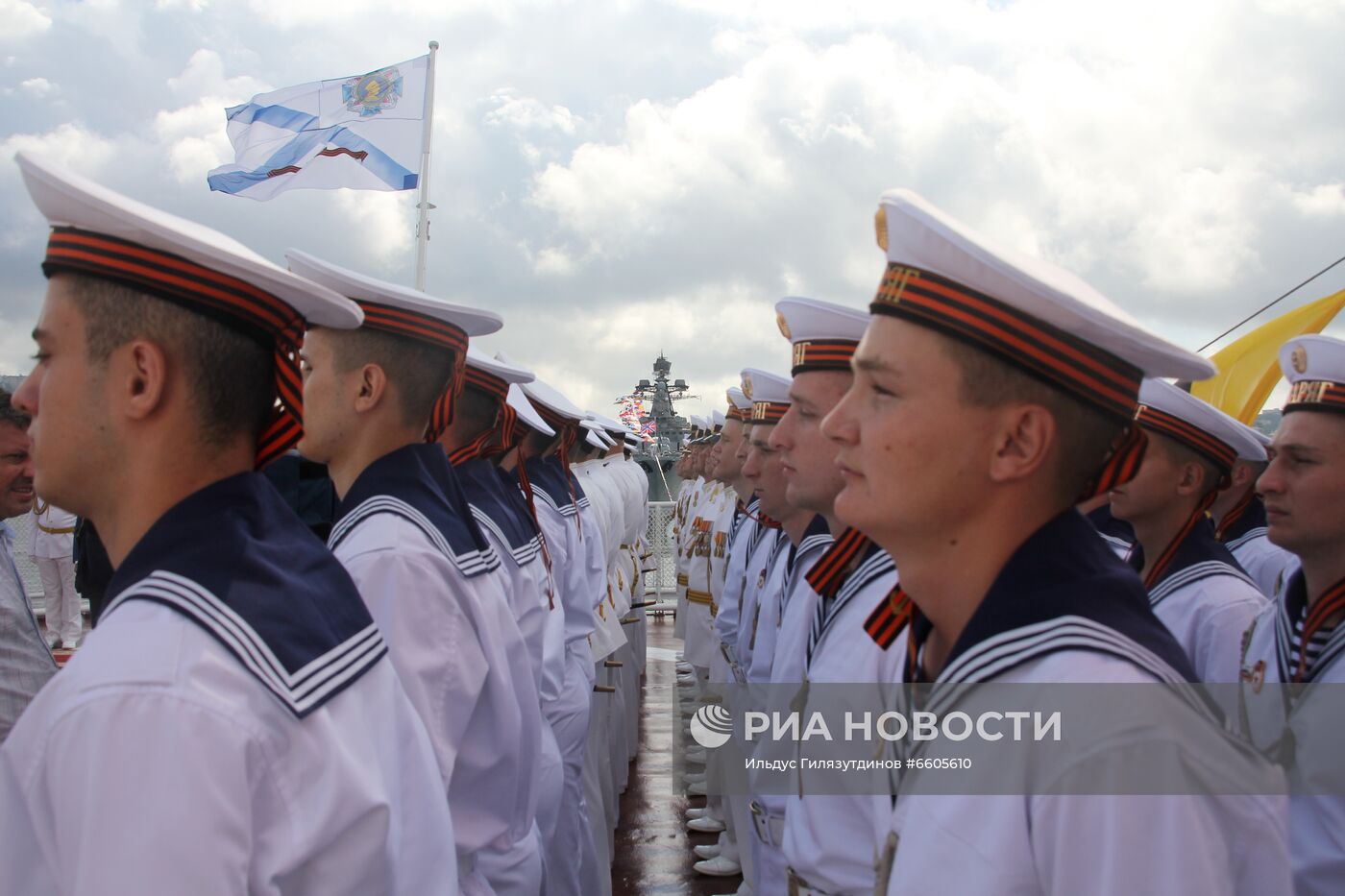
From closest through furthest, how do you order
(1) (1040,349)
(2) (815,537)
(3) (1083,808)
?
(3) (1083,808) < (1) (1040,349) < (2) (815,537)

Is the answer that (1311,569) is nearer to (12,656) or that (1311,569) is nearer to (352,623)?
(352,623)

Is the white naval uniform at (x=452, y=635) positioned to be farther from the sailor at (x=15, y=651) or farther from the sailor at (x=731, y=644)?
the sailor at (x=731, y=644)

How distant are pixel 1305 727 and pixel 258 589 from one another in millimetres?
2508

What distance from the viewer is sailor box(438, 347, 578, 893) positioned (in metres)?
3.95

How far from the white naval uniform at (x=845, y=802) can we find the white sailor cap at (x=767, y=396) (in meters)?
2.36

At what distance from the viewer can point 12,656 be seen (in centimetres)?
329

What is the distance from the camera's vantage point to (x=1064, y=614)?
1.47 meters

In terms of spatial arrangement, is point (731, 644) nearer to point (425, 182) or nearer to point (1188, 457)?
point (1188, 457)

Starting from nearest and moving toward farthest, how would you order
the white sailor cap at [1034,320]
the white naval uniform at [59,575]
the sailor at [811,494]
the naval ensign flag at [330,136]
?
1. the white sailor cap at [1034,320]
2. the sailor at [811,494]
3. the naval ensign flag at [330,136]
4. the white naval uniform at [59,575]

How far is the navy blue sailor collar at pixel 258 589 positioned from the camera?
A: 141cm

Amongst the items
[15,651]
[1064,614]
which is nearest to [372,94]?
[15,651]

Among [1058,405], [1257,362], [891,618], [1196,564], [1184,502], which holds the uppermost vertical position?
[1257,362]

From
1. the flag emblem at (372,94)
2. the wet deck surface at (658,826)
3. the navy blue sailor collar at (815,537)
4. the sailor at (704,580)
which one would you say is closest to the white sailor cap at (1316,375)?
the navy blue sailor collar at (815,537)

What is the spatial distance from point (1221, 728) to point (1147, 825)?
223 mm
